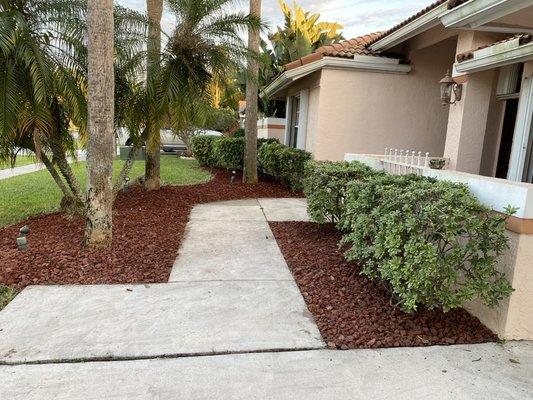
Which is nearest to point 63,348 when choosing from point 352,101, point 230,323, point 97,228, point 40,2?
point 230,323

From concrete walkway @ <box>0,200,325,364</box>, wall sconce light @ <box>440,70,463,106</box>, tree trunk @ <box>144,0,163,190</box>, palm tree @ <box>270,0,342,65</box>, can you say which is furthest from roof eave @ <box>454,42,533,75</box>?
palm tree @ <box>270,0,342,65</box>

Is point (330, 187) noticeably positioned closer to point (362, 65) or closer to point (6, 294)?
point (6, 294)

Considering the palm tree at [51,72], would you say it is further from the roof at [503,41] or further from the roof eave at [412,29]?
the roof at [503,41]

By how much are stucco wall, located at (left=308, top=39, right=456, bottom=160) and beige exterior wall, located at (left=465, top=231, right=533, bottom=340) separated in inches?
271

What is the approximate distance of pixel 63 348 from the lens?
3158 mm

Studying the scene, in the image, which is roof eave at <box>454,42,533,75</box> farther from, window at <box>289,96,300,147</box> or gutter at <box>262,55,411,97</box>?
window at <box>289,96,300,147</box>

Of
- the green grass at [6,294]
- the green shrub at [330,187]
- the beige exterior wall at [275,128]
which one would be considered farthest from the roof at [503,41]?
the beige exterior wall at [275,128]

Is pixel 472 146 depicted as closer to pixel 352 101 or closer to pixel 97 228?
pixel 352 101

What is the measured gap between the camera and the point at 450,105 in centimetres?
766

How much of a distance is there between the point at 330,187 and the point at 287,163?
5162mm

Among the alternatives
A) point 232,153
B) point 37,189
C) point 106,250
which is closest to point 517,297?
point 106,250

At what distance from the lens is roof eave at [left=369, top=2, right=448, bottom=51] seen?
6907 mm

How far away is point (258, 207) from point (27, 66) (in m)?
5.01

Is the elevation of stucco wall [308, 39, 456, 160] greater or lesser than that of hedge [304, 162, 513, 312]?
greater
